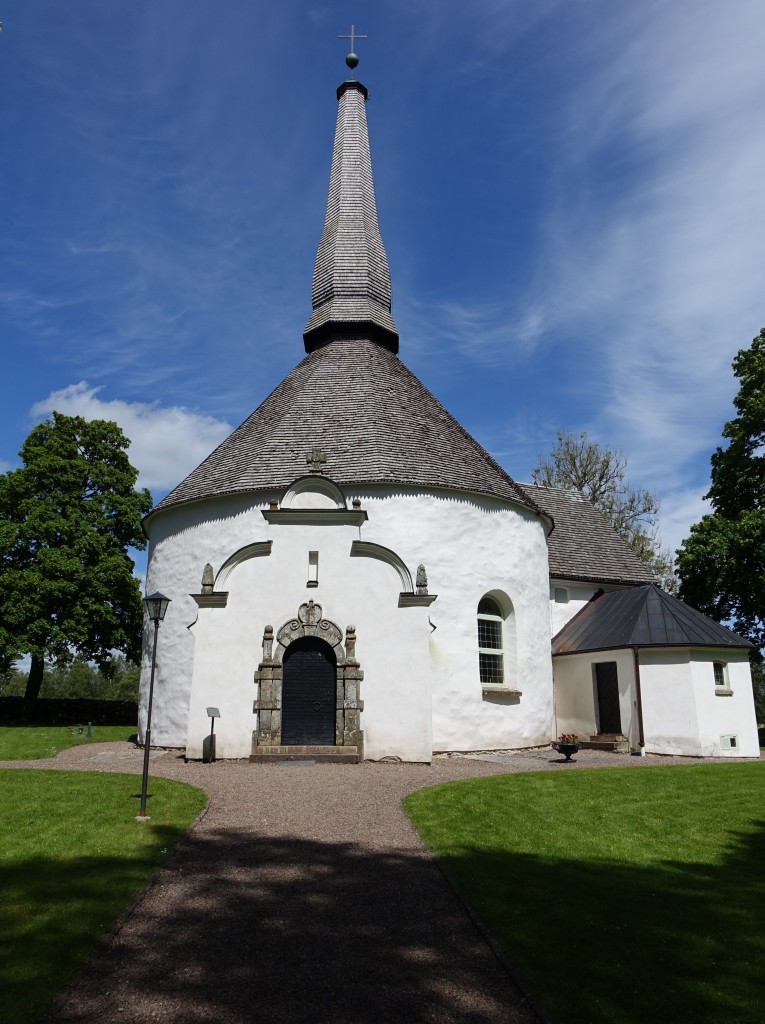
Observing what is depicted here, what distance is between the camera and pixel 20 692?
272 feet

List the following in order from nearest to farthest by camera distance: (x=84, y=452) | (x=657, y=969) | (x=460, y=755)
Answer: (x=657, y=969), (x=460, y=755), (x=84, y=452)

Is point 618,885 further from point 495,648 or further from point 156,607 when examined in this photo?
point 495,648

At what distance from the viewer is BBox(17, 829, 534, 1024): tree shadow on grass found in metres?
4.42

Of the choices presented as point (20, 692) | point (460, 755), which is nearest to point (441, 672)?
point (460, 755)

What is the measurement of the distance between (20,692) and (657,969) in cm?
9068

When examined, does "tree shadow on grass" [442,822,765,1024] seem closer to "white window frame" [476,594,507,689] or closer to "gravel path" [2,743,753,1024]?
A: "gravel path" [2,743,753,1024]

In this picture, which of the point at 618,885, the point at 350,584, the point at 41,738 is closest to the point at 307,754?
the point at 350,584

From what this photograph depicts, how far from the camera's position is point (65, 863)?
7.23m

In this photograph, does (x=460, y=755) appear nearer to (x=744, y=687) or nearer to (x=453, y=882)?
(x=744, y=687)

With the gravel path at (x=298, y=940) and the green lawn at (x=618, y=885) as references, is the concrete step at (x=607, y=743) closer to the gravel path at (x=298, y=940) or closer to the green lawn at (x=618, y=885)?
the green lawn at (x=618, y=885)

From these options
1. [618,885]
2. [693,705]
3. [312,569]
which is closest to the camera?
[618,885]

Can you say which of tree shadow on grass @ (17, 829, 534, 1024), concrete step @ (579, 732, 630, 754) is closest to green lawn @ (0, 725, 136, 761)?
tree shadow on grass @ (17, 829, 534, 1024)

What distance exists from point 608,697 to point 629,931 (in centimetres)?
1567

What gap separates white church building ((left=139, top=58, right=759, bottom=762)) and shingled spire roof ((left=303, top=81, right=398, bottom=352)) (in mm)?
327
